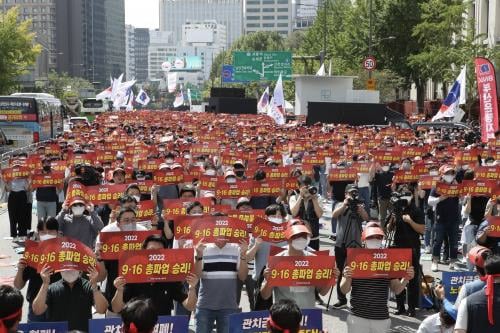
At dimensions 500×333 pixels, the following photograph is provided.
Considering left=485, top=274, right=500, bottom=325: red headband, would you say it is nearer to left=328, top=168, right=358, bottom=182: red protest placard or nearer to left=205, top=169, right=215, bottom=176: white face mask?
left=205, top=169, right=215, bottom=176: white face mask

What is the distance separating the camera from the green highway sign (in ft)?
199

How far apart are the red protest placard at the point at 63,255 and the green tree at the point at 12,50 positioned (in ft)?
181

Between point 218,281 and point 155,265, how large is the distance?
0.84m

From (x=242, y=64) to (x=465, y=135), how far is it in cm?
3317

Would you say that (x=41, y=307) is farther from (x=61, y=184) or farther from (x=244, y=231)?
(x=61, y=184)

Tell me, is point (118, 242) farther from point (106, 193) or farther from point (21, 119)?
point (21, 119)

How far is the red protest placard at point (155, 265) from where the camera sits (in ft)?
23.8

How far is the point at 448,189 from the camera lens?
14.0 m

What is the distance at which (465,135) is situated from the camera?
2992 centimetres

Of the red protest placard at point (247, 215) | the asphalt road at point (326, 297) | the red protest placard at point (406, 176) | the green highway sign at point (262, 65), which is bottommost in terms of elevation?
the asphalt road at point (326, 297)

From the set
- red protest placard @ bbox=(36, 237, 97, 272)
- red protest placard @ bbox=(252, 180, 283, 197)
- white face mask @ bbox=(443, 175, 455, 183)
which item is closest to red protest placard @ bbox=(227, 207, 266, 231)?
red protest placard @ bbox=(36, 237, 97, 272)

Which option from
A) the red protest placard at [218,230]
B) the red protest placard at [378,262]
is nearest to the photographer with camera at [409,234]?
the red protest placard at [218,230]

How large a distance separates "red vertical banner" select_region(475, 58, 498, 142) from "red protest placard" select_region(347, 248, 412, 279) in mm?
14382

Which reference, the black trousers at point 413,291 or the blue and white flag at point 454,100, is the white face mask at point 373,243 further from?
the blue and white flag at point 454,100
